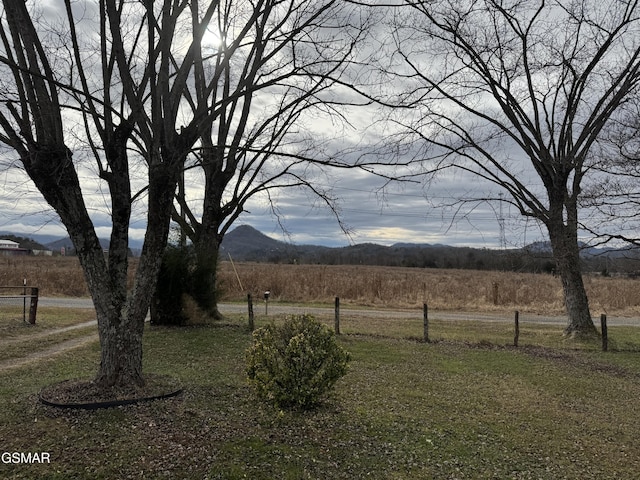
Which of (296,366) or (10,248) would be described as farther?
(10,248)

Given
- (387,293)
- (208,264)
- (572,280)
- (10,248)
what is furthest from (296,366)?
(10,248)

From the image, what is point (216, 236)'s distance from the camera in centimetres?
1433

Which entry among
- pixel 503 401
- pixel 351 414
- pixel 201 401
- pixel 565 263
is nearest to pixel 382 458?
pixel 351 414

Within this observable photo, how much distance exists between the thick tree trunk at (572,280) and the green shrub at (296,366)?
9507 mm

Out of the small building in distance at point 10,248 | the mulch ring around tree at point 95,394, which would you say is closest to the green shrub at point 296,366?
the mulch ring around tree at point 95,394

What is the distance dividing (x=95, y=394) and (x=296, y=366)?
2.28 meters

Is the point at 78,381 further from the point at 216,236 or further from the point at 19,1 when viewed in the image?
the point at 216,236

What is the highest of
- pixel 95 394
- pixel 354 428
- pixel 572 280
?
pixel 572 280

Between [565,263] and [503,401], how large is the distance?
769 centimetres

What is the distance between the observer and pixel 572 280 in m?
13.0

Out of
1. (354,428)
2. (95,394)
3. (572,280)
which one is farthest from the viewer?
(572,280)

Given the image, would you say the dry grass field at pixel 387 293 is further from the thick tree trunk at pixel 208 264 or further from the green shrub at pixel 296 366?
the green shrub at pixel 296 366

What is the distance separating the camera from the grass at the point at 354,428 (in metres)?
4.18

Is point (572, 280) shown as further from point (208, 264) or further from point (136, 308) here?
point (136, 308)
